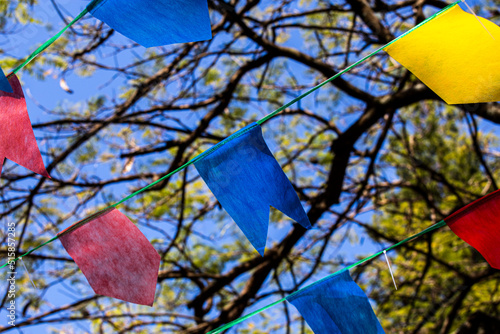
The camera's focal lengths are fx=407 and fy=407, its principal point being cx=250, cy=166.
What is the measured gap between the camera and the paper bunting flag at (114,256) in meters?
0.99

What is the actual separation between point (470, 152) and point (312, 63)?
3766 millimetres

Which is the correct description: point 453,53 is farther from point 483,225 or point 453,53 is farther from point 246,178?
point 246,178

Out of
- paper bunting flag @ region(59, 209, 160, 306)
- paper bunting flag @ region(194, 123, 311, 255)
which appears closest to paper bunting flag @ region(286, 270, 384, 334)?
paper bunting flag @ region(194, 123, 311, 255)

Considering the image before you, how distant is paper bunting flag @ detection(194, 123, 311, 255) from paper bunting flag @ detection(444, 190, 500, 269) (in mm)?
414

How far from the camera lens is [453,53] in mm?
909

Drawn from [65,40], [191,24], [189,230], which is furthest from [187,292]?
[191,24]

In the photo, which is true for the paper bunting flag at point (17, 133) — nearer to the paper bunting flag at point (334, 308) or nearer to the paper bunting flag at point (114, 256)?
the paper bunting flag at point (114, 256)

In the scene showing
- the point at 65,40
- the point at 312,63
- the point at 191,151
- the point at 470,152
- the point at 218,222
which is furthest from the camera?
the point at 470,152

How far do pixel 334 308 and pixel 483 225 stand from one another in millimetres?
402

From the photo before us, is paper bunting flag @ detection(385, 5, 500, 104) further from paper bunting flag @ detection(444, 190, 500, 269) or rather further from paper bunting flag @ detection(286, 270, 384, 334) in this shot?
paper bunting flag @ detection(286, 270, 384, 334)

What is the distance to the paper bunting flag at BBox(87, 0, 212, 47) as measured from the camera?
0.90 m

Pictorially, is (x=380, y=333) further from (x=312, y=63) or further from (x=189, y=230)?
(x=189, y=230)

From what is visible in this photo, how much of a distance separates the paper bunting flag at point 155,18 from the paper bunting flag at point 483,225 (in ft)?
2.42

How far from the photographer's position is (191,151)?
2.94 m
